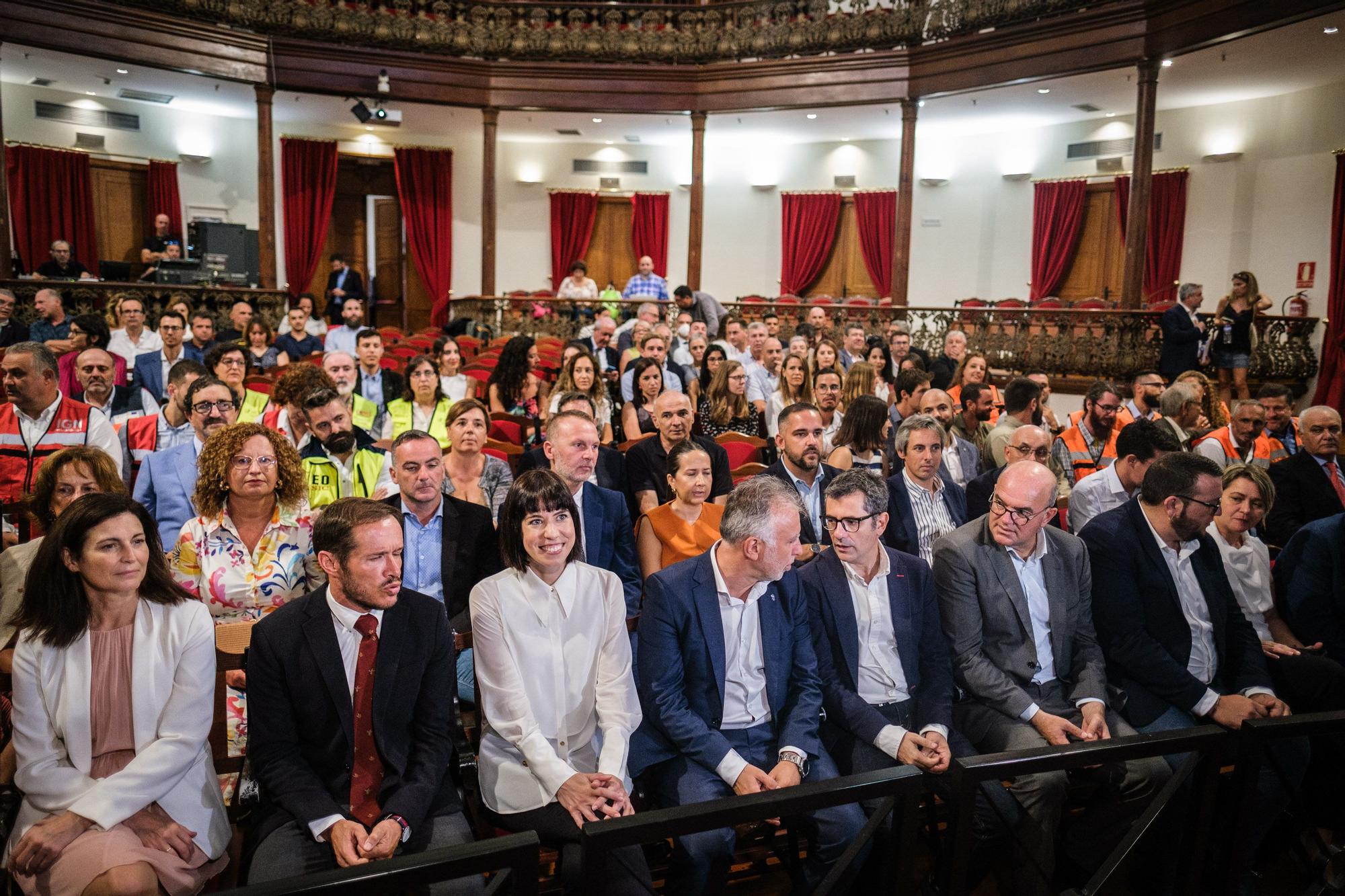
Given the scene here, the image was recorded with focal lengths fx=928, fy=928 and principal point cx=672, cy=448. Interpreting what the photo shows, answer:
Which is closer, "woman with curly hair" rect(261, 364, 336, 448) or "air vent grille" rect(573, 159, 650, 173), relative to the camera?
"woman with curly hair" rect(261, 364, 336, 448)

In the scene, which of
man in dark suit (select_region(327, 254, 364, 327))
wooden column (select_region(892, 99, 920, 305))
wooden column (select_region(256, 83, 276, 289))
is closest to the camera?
wooden column (select_region(256, 83, 276, 289))

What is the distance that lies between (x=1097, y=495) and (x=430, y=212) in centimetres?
1220

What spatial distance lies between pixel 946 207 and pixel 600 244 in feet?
17.6

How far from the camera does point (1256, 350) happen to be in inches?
370

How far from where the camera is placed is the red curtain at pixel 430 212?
13922 mm

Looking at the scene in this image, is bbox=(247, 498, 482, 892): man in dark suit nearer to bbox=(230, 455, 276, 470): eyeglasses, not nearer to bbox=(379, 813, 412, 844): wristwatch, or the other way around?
bbox=(379, 813, 412, 844): wristwatch

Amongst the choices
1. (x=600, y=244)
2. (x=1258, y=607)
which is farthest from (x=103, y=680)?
(x=600, y=244)

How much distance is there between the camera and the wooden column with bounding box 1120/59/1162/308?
29.3ft

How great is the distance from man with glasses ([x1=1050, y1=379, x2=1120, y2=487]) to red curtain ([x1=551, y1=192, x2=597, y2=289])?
1086 cm

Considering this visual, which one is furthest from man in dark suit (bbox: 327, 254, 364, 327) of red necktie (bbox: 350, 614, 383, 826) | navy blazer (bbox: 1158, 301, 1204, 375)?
red necktie (bbox: 350, 614, 383, 826)

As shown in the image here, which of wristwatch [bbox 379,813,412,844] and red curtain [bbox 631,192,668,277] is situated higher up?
red curtain [bbox 631,192,668,277]

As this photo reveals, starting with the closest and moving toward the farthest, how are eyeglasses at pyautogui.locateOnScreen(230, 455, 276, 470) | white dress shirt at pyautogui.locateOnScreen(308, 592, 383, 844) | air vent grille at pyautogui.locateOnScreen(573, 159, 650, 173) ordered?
white dress shirt at pyautogui.locateOnScreen(308, 592, 383, 844) < eyeglasses at pyautogui.locateOnScreen(230, 455, 276, 470) < air vent grille at pyautogui.locateOnScreen(573, 159, 650, 173)

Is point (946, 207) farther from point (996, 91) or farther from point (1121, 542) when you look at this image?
point (1121, 542)

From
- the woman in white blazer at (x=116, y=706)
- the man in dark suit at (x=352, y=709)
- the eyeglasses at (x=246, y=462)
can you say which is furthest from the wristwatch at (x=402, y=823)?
the eyeglasses at (x=246, y=462)
